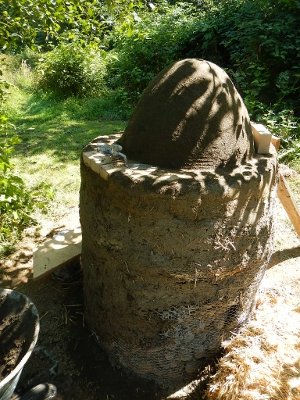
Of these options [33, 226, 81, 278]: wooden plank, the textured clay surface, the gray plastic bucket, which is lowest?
[33, 226, 81, 278]: wooden plank

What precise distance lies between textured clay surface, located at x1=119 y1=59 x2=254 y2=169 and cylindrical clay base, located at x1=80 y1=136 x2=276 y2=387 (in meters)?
0.11

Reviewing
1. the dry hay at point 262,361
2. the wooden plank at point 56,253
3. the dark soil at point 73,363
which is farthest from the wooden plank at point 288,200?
the dark soil at point 73,363

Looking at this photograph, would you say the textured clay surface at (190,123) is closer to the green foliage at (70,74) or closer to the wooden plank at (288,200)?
the wooden plank at (288,200)

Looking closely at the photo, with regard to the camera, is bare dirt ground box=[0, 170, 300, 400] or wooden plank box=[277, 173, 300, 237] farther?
wooden plank box=[277, 173, 300, 237]

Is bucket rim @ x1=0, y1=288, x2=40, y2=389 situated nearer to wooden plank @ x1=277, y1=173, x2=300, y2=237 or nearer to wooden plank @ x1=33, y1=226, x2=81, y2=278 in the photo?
wooden plank @ x1=33, y1=226, x2=81, y2=278

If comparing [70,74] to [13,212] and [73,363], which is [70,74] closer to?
[13,212]

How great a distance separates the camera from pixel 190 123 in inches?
88.1

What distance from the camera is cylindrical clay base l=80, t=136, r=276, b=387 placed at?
6.80 ft

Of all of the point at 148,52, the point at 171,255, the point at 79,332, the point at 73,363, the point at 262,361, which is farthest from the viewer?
the point at 148,52

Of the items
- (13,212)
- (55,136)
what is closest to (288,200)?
(13,212)

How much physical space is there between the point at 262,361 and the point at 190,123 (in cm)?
146

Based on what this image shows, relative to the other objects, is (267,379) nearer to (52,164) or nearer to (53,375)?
(53,375)

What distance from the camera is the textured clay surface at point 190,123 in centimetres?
223

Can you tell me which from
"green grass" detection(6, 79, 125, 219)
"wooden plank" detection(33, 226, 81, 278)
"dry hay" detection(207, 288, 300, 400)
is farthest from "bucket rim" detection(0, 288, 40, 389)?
"green grass" detection(6, 79, 125, 219)
